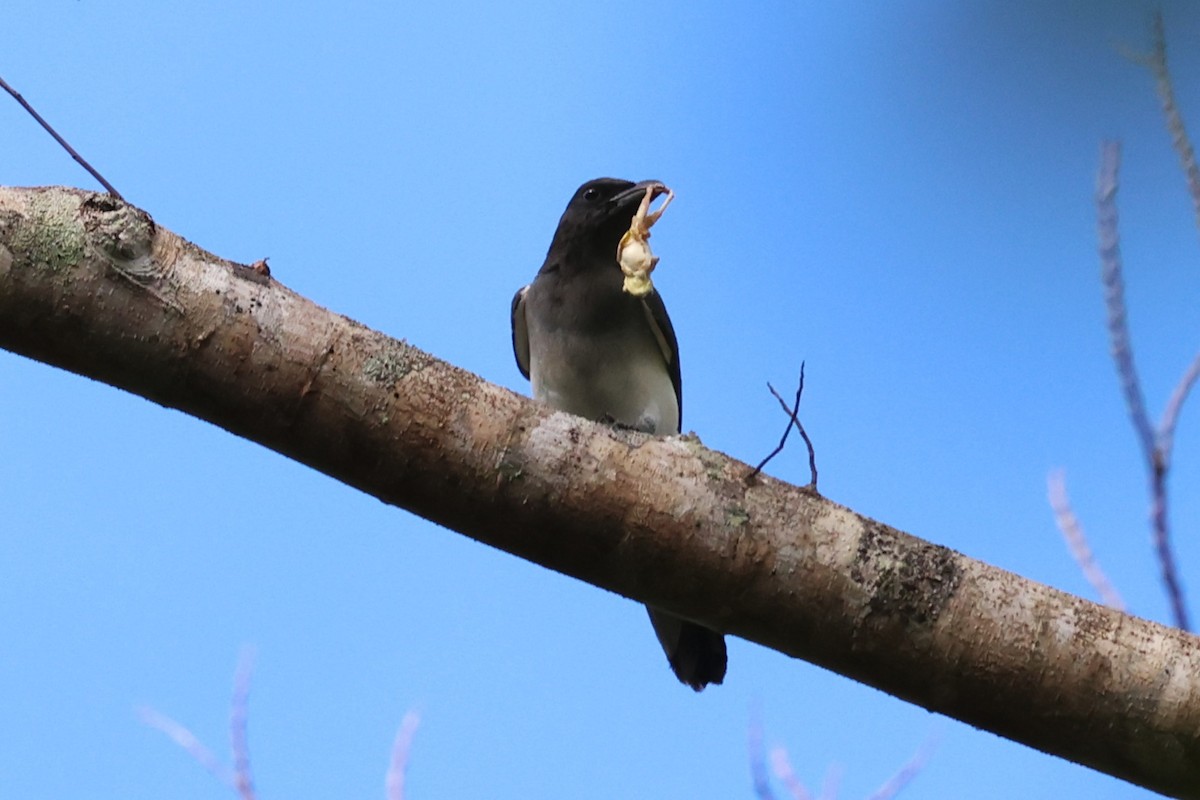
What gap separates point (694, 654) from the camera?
4.36 meters

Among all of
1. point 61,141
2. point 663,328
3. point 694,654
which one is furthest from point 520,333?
point 61,141

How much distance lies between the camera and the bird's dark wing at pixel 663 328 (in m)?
5.64

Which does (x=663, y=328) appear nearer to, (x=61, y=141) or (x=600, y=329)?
(x=600, y=329)

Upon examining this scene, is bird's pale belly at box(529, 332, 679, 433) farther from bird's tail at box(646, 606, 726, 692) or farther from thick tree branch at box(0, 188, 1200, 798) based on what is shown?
thick tree branch at box(0, 188, 1200, 798)

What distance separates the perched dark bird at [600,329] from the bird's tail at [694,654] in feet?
4.06

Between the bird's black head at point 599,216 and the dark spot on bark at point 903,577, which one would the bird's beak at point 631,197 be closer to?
the bird's black head at point 599,216

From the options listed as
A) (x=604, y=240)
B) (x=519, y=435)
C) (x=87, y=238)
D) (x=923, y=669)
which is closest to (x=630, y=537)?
(x=519, y=435)

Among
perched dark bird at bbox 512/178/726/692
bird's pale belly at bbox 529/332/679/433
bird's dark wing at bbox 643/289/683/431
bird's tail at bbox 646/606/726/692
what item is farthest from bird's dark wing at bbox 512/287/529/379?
bird's tail at bbox 646/606/726/692

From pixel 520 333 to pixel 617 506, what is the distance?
3.64 metres

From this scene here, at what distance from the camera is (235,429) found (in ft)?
8.25

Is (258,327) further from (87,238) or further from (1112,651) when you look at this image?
(1112,651)

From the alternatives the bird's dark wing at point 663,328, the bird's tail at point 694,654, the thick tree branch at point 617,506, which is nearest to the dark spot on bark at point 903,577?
the thick tree branch at point 617,506

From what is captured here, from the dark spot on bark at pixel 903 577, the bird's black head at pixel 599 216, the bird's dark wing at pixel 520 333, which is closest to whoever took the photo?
the dark spot on bark at pixel 903 577

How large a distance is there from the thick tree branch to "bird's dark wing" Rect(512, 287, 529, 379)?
3398mm
